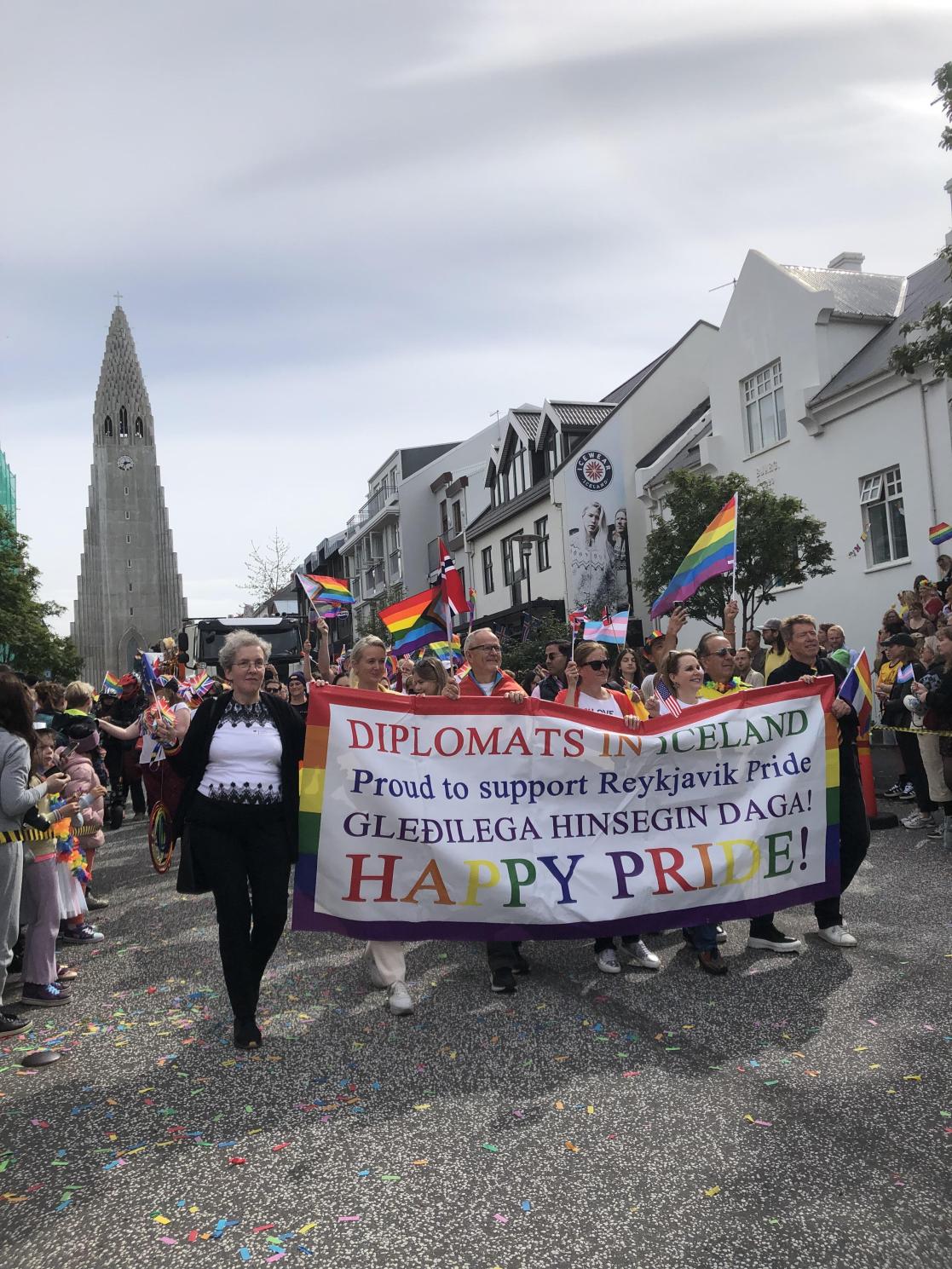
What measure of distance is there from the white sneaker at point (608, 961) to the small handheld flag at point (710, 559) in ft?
11.6

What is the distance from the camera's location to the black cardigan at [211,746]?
16.7 feet

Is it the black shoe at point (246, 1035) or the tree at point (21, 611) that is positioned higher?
the tree at point (21, 611)

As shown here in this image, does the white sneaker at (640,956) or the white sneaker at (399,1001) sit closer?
the white sneaker at (399,1001)

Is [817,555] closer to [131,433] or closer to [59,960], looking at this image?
[59,960]

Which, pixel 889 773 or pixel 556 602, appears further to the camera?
pixel 556 602

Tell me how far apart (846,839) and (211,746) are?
12.1 ft

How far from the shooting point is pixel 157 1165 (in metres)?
3.77

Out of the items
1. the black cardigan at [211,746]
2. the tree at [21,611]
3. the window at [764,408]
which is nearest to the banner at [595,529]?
the window at [764,408]

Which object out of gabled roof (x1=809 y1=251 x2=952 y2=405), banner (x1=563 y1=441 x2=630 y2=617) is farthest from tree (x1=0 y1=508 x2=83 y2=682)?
gabled roof (x1=809 y1=251 x2=952 y2=405)

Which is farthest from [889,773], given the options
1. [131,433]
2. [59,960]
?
[131,433]

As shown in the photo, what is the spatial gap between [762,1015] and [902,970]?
1068mm

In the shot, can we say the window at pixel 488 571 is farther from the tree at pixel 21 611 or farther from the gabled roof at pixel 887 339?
the gabled roof at pixel 887 339

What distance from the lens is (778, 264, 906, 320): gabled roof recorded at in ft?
76.4

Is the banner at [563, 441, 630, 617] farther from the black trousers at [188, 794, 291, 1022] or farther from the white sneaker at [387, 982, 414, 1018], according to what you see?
the black trousers at [188, 794, 291, 1022]
